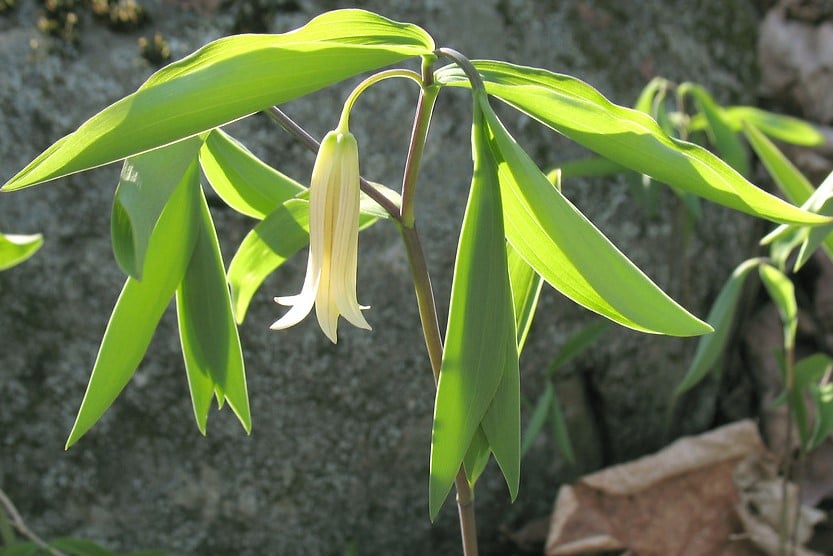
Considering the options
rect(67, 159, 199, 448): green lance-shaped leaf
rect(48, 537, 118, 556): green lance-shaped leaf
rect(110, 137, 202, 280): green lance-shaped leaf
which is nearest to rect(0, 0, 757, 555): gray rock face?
rect(48, 537, 118, 556): green lance-shaped leaf

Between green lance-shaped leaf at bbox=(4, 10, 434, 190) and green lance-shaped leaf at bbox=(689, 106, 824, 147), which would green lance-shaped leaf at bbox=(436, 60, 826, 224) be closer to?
green lance-shaped leaf at bbox=(4, 10, 434, 190)

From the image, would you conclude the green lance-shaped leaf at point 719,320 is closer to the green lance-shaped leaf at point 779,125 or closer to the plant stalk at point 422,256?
the green lance-shaped leaf at point 779,125

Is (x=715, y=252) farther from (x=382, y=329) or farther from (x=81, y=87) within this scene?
(x=81, y=87)

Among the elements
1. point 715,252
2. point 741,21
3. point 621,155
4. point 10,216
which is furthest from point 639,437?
point 621,155

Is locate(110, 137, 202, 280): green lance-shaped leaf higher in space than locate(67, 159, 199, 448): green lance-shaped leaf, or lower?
higher

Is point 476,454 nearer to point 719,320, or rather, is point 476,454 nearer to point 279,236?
point 279,236
